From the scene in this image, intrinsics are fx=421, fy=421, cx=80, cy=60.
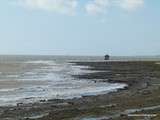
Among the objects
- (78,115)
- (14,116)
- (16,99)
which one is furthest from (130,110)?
(16,99)

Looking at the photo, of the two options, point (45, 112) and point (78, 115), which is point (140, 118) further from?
point (45, 112)

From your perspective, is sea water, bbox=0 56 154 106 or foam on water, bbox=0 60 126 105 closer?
foam on water, bbox=0 60 126 105

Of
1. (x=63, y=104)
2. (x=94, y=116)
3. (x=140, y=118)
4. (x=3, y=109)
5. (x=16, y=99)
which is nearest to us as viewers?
(x=140, y=118)

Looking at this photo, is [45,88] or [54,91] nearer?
[54,91]

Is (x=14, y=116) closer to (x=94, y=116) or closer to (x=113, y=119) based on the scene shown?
(x=94, y=116)

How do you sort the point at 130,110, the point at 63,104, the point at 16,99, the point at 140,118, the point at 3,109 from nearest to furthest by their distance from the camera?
the point at 140,118 < the point at 130,110 < the point at 3,109 < the point at 63,104 < the point at 16,99

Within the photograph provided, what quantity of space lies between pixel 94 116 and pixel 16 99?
39.3ft

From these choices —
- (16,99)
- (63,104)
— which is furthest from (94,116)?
(16,99)

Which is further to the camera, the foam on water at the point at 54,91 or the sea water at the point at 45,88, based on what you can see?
the sea water at the point at 45,88

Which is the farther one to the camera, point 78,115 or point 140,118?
point 78,115

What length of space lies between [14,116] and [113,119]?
6098mm

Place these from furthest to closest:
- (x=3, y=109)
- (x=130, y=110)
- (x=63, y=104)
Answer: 1. (x=63, y=104)
2. (x=3, y=109)
3. (x=130, y=110)

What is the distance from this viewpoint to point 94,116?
22484mm

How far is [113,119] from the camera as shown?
20828mm
